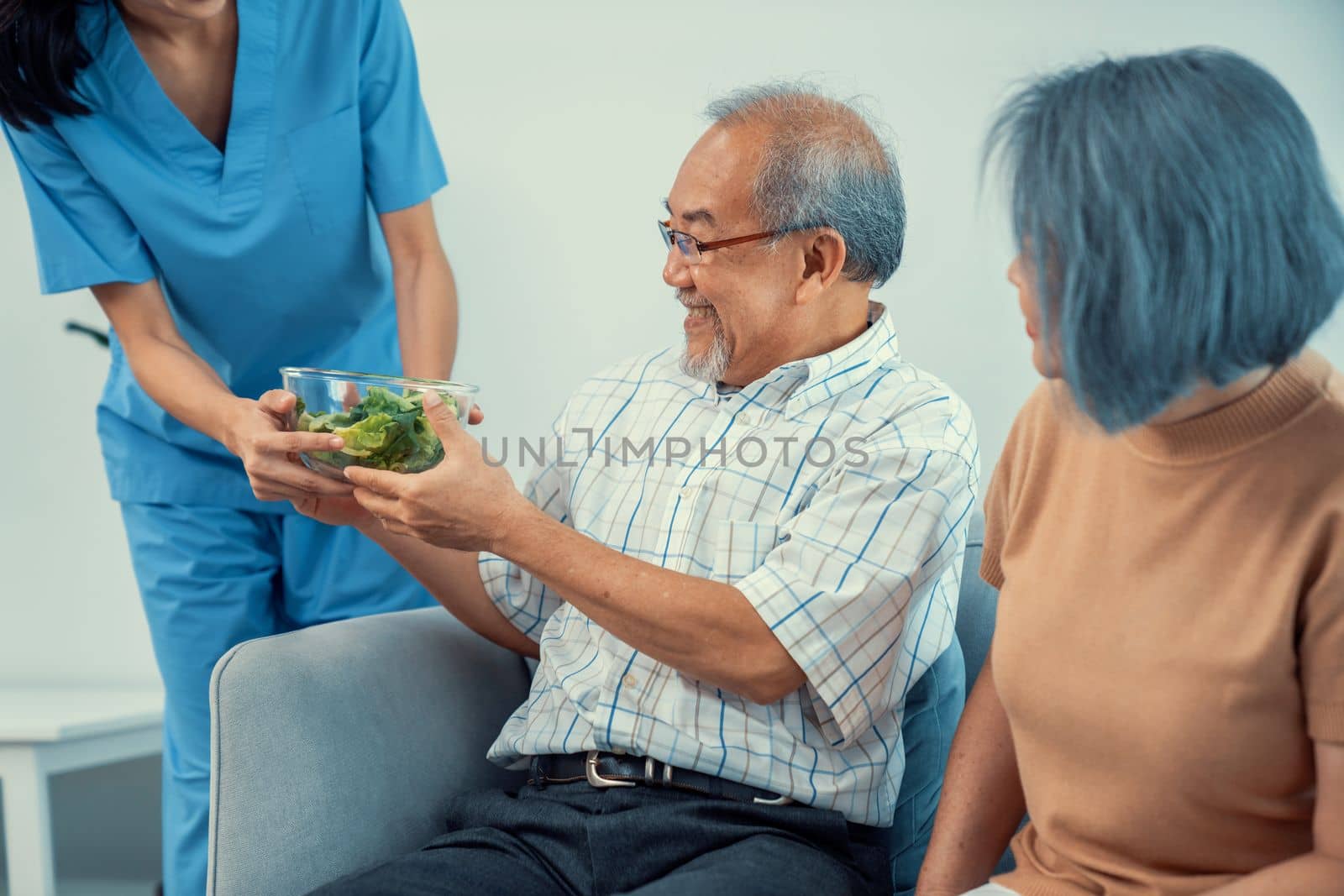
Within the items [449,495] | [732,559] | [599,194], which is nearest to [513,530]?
[449,495]

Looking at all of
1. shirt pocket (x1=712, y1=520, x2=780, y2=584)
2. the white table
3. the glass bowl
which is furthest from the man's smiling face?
the white table

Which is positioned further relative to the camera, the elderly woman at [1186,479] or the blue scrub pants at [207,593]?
the blue scrub pants at [207,593]

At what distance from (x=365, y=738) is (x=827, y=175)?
2.52 feet

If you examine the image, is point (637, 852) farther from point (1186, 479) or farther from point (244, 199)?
point (244, 199)

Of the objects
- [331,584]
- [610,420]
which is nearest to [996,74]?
[610,420]

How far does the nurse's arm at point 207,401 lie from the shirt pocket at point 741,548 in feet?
1.23

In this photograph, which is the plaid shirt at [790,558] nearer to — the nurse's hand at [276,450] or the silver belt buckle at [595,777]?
the silver belt buckle at [595,777]

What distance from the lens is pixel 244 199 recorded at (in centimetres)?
147

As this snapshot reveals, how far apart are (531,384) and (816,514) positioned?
3.12 feet

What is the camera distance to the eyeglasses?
1.27 meters

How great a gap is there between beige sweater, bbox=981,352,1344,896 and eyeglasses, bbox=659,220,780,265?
423 mm

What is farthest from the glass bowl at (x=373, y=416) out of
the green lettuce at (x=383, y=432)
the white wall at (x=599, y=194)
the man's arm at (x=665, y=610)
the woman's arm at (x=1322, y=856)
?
the white wall at (x=599, y=194)

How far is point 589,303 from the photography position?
198 cm

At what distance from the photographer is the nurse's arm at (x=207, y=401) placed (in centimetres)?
117
